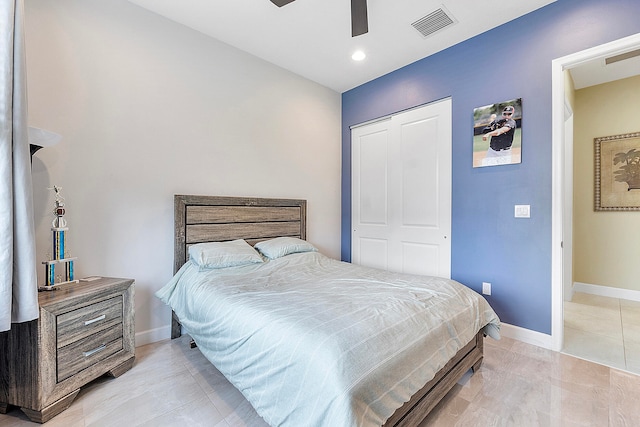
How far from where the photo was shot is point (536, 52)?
7.71 ft

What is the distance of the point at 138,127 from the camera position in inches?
92.3

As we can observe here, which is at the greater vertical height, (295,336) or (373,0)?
(373,0)

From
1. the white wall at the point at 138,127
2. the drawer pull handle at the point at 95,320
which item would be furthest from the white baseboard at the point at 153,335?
the drawer pull handle at the point at 95,320

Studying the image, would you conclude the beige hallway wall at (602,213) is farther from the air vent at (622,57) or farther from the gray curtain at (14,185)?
the gray curtain at (14,185)

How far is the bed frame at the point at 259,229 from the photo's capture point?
142 cm

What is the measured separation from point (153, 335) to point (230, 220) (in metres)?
1.19

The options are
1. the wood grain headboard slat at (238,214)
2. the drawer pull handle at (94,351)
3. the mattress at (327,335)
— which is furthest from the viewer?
the wood grain headboard slat at (238,214)

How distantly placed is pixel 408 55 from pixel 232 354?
323cm

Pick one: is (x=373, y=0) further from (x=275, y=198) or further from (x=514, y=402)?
(x=514, y=402)

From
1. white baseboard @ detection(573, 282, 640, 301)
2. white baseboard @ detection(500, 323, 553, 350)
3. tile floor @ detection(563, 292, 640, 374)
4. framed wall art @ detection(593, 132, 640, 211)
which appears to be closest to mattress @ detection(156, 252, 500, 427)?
white baseboard @ detection(500, 323, 553, 350)

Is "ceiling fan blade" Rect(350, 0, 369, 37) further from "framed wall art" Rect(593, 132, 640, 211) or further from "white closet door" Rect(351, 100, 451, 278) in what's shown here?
"framed wall art" Rect(593, 132, 640, 211)

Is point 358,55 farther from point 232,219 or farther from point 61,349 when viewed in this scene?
point 61,349

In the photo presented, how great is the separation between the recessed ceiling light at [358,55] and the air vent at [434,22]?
2.01 feet

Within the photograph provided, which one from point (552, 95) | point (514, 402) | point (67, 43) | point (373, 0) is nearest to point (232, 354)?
point (514, 402)
